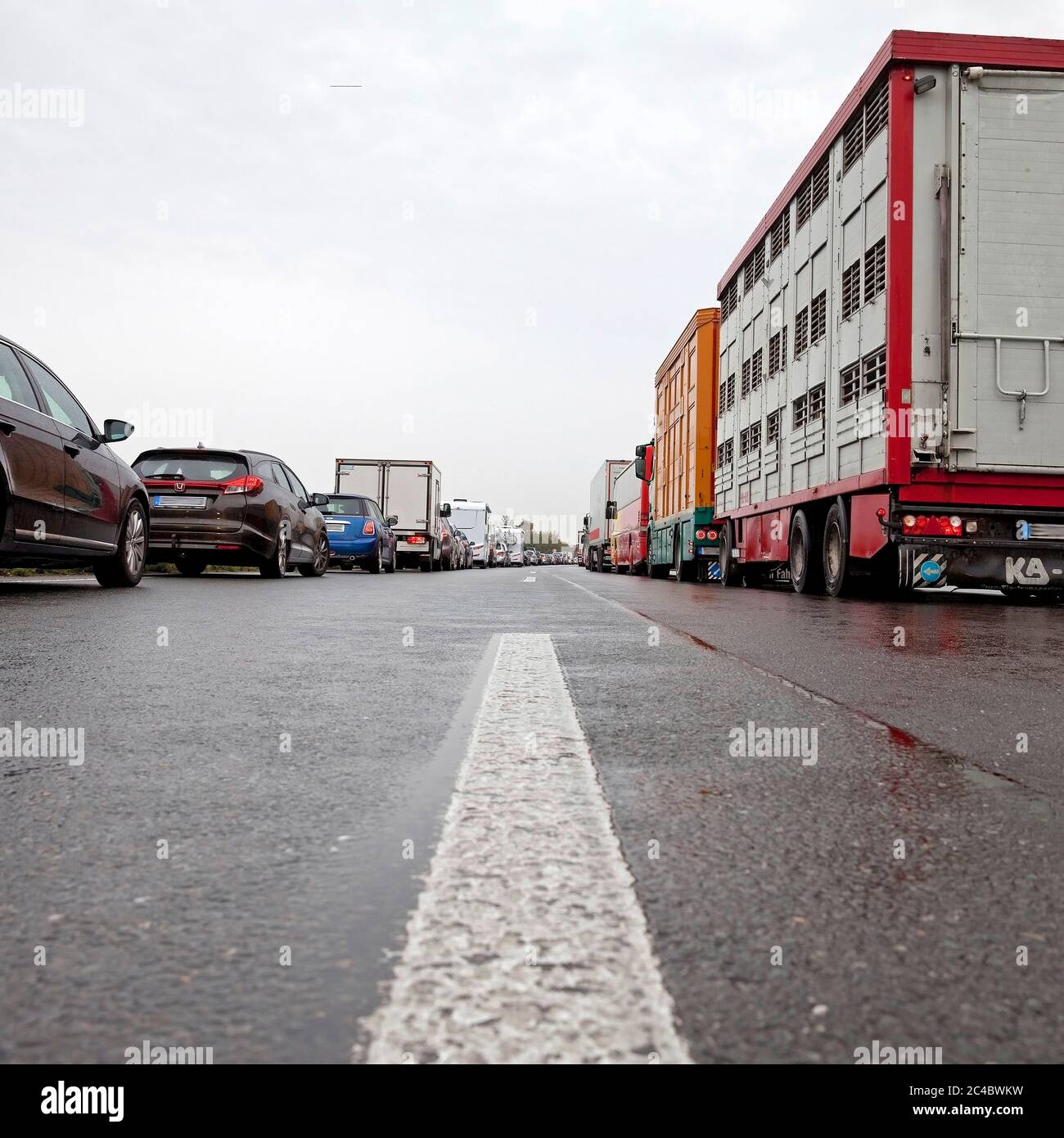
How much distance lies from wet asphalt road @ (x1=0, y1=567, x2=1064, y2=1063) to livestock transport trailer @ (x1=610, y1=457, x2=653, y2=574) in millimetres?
23789

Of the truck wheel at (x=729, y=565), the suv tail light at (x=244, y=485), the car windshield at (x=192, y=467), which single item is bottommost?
the truck wheel at (x=729, y=565)

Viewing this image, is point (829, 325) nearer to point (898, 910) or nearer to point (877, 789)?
point (877, 789)

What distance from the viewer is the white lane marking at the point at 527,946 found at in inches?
46.4

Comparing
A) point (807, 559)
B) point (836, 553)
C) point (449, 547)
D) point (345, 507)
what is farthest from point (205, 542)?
point (449, 547)

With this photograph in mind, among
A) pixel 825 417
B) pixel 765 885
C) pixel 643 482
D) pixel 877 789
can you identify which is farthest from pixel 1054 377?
pixel 643 482

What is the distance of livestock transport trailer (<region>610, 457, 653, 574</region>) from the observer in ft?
93.7

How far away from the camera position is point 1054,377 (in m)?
9.73

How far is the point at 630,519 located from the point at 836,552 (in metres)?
19.8

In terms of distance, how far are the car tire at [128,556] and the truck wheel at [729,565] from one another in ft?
32.1

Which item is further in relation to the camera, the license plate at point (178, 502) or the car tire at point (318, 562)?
the car tire at point (318, 562)

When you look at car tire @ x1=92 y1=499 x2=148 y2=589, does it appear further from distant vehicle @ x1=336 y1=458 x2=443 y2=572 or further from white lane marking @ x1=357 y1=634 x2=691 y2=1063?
distant vehicle @ x1=336 y1=458 x2=443 y2=572

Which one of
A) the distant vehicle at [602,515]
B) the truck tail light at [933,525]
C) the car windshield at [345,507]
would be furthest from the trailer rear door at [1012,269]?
the distant vehicle at [602,515]

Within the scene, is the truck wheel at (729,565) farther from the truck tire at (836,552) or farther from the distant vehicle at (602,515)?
the distant vehicle at (602,515)
